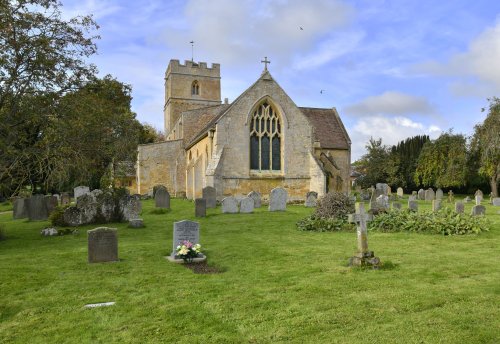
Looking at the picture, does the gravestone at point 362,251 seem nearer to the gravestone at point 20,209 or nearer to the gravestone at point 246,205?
the gravestone at point 246,205

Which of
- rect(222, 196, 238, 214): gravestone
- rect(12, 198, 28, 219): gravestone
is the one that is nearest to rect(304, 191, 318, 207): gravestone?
rect(222, 196, 238, 214): gravestone

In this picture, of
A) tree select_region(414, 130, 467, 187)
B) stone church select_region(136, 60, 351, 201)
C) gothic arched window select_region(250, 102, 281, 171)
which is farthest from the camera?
tree select_region(414, 130, 467, 187)

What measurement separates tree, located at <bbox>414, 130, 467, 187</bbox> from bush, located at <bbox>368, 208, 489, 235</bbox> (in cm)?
2633

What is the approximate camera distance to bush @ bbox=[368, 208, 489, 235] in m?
12.8

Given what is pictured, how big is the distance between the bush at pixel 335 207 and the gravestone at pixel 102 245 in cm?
795

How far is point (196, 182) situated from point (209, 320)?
24087 millimetres

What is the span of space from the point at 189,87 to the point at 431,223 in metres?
40.5

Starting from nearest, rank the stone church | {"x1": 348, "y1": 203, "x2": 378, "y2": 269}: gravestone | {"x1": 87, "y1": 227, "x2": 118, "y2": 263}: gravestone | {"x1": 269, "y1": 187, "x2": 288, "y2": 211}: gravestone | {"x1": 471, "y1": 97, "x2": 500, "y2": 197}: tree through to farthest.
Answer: {"x1": 348, "y1": 203, "x2": 378, "y2": 269}: gravestone, {"x1": 87, "y1": 227, "x2": 118, "y2": 263}: gravestone, {"x1": 269, "y1": 187, "x2": 288, "y2": 211}: gravestone, the stone church, {"x1": 471, "y1": 97, "x2": 500, "y2": 197}: tree

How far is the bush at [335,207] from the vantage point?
15.0 m

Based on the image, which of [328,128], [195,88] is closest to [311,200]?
[328,128]

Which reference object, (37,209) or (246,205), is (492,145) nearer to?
(246,205)

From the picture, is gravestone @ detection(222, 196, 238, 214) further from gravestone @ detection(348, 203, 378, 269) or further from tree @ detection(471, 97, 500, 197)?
tree @ detection(471, 97, 500, 197)

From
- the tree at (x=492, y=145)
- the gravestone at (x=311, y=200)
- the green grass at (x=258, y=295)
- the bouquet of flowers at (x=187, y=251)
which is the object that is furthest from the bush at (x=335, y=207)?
the tree at (x=492, y=145)

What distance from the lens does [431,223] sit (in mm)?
13109
